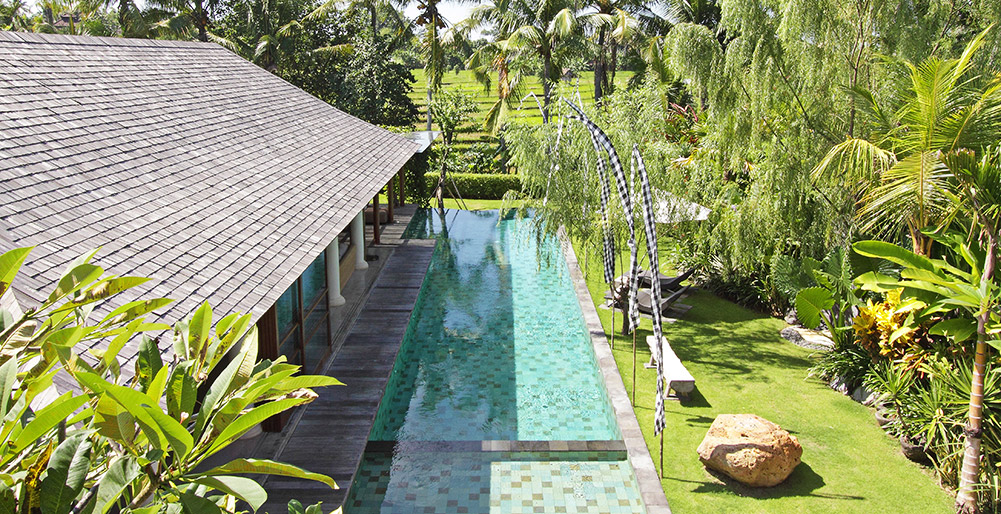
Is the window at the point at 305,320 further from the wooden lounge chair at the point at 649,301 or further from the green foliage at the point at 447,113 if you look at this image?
the green foliage at the point at 447,113

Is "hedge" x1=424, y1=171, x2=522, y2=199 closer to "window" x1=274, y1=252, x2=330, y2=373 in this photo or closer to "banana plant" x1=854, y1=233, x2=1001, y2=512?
"window" x1=274, y1=252, x2=330, y2=373

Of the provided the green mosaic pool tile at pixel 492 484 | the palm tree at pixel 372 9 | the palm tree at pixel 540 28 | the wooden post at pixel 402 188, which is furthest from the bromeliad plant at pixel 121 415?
the palm tree at pixel 372 9

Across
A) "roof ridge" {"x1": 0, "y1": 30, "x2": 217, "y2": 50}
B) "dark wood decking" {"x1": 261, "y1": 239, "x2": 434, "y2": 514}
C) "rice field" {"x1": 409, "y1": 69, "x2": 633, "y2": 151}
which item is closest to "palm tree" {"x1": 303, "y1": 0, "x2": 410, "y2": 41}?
"rice field" {"x1": 409, "y1": 69, "x2": 633, "y2": 151}

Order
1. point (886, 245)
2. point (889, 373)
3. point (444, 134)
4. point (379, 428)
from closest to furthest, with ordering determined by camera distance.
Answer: point (886, 245)
point (889, 373)
point (379, 428)
point (444, 134)

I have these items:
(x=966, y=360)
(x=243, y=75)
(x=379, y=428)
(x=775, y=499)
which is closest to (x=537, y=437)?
(x=379, y=428)

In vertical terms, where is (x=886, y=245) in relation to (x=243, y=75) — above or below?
below

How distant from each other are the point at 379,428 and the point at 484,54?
835 inches

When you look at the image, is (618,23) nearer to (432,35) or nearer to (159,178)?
(432,35)

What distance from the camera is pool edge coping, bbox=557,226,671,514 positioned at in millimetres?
8086

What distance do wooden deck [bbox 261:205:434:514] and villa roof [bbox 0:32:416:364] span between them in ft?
7.26

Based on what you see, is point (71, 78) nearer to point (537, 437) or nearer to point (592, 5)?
point (537, 437)

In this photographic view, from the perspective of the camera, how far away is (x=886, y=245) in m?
8.63

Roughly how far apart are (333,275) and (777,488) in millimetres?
8543

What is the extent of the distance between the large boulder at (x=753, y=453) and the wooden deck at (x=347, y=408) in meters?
4.17
